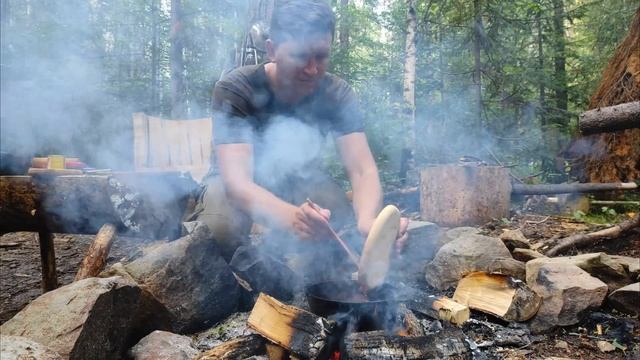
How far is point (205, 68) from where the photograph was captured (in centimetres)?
1284

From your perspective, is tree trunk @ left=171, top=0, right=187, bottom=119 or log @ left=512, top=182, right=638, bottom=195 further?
tree trunk @ left=171, top=0, right=187, bottom=119

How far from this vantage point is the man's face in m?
2.42

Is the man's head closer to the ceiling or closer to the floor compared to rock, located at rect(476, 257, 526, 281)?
closer to the ceiling

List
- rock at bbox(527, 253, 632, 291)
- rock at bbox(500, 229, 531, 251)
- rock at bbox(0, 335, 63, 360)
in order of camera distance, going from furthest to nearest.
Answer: rock at bbox(500, 229, 531, 251) → rock at bbox(527, 253, 632, 291) → rock at bbox(0, 335, 63, 360)

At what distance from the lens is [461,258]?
2824 millimetres

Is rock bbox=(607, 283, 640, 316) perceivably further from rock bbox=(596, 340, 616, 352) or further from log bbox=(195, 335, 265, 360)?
log bbox=(195, 335, 265, 360)

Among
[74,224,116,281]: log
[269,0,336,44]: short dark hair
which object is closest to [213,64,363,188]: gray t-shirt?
[269,0,336,44]: short dark hair

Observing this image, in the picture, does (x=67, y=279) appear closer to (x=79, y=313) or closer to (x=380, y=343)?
(x=79, y=313)

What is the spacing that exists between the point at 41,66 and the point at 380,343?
195 inches

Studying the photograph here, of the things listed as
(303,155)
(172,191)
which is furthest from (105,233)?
(303,155)

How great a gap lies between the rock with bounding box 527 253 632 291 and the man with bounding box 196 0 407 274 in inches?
38.8

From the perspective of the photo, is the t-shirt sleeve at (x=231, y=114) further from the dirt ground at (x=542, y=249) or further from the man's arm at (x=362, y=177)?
the dirt ground at (x=542, y=249)

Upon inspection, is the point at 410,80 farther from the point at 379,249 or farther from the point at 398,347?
the point at 398,347

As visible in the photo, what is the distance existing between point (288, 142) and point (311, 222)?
1.24 metres
